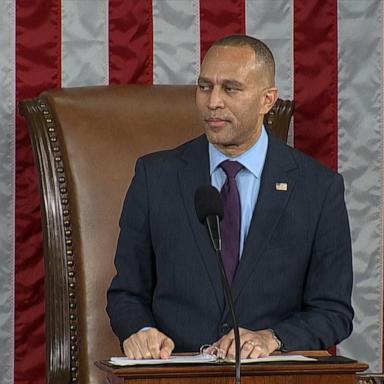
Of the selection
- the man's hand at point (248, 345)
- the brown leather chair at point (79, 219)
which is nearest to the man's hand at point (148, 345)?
the man's hand at point (248, 345)

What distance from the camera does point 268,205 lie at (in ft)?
10.9

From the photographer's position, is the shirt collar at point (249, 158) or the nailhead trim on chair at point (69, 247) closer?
the shirt collar at point (249, 158)

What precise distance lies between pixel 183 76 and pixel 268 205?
912 mm

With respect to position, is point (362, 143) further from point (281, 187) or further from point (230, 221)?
point (230, 221)

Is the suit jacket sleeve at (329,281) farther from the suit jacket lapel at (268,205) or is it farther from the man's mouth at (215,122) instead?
the man's mouth at (215,122)

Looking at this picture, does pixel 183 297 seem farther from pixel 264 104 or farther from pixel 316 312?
pixel 264 104

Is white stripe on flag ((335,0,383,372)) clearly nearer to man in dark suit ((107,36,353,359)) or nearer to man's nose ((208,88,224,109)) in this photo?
man in dark suit ((107,36,353,359))

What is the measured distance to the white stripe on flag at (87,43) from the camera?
3996 mm

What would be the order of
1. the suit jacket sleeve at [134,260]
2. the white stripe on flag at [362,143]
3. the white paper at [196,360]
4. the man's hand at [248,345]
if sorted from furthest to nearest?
the white stripe on flag at [362,143] < the suit jacket sleeve at [134,260] < the man's hand at [248,345] < the white paper at [196,360]

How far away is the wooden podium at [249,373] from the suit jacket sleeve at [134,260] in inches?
27.3

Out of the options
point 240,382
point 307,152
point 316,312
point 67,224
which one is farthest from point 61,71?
point 240,382

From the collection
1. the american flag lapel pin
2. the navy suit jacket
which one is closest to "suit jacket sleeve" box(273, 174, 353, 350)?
the navy suit jacket

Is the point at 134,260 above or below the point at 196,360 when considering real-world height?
above

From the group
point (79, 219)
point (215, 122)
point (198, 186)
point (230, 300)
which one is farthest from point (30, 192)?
point (230, 300)
